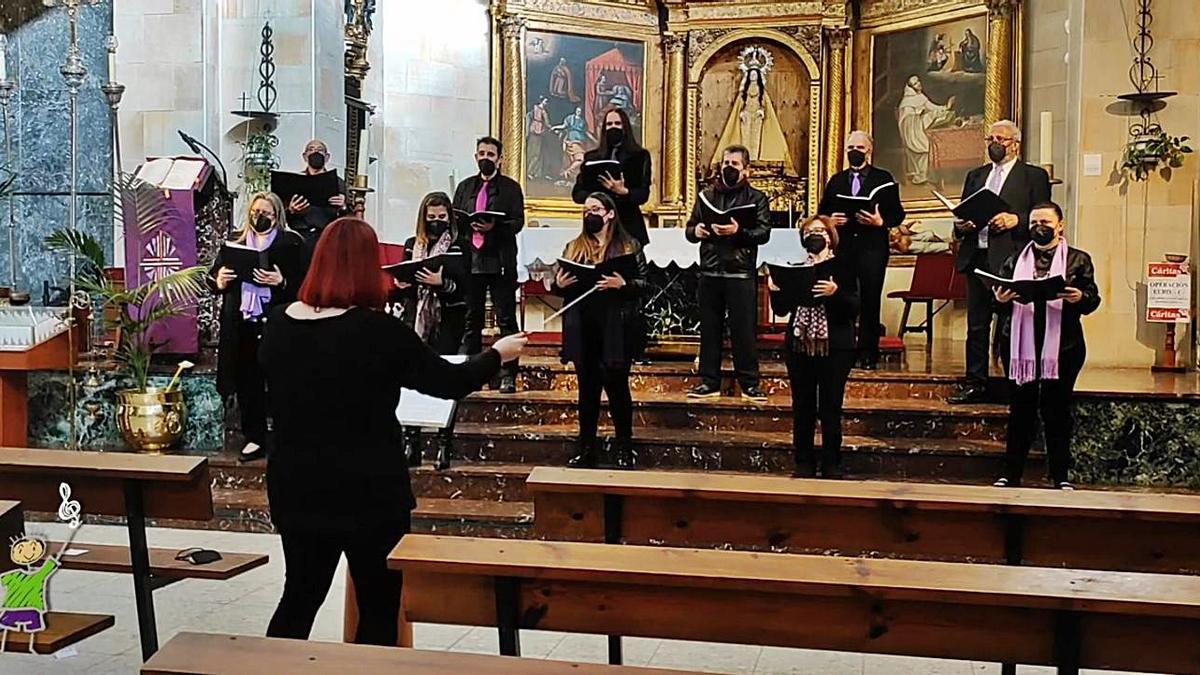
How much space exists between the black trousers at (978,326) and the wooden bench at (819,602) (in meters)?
4.28

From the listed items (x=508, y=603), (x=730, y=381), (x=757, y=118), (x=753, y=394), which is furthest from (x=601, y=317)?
(x=757, y=118)

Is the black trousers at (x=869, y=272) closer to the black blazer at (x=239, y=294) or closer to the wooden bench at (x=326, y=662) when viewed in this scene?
the black blazer at (x=239, y=294)

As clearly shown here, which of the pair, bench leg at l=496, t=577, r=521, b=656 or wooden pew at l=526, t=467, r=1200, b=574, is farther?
wooden pew at l=526, t=467, r=1200, b=574

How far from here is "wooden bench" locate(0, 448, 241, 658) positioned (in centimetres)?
353

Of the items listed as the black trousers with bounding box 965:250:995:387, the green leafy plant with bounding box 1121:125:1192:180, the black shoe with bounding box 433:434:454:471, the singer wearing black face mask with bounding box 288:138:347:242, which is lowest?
the black shoe with bounding box 433:434:454:471

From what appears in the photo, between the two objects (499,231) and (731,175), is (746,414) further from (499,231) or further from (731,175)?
(499,231)

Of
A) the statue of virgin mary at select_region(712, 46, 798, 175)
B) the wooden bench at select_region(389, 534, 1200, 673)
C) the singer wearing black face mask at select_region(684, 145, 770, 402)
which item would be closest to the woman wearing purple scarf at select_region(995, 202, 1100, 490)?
the singer wearing black face mask at select_region(684, 145, 770, 402)

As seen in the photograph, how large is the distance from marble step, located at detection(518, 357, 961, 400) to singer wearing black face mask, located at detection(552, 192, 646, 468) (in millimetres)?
898

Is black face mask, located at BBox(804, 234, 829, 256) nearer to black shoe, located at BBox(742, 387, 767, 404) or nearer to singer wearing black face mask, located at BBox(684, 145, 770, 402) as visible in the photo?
singer wearing black face mask, located at BBox(684, 145, 770, 402)

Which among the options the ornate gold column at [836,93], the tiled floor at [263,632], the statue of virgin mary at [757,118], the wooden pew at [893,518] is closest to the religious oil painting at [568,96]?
the statue of virgin mary at [757,118]

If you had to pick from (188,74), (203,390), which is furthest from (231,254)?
(188,74)

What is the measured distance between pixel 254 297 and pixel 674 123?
232 inches

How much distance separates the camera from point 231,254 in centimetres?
640

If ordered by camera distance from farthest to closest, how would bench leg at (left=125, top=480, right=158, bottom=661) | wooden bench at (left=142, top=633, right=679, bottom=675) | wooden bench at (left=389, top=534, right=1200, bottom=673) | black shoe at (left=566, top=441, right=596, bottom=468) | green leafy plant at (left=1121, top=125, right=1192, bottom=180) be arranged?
green leafy plant at (left=1121, top=125, right=1192, bottom=180) → black shoe at (left=566, top=441, right=596, bottom=468) → bench leg at (left=125, top=480, right=158, bottom=661) → wooden bench at (left=389, top=534, right=1200, bottom=673) → wooden bench at (left=142, top=633, right=679, bottom=675)
